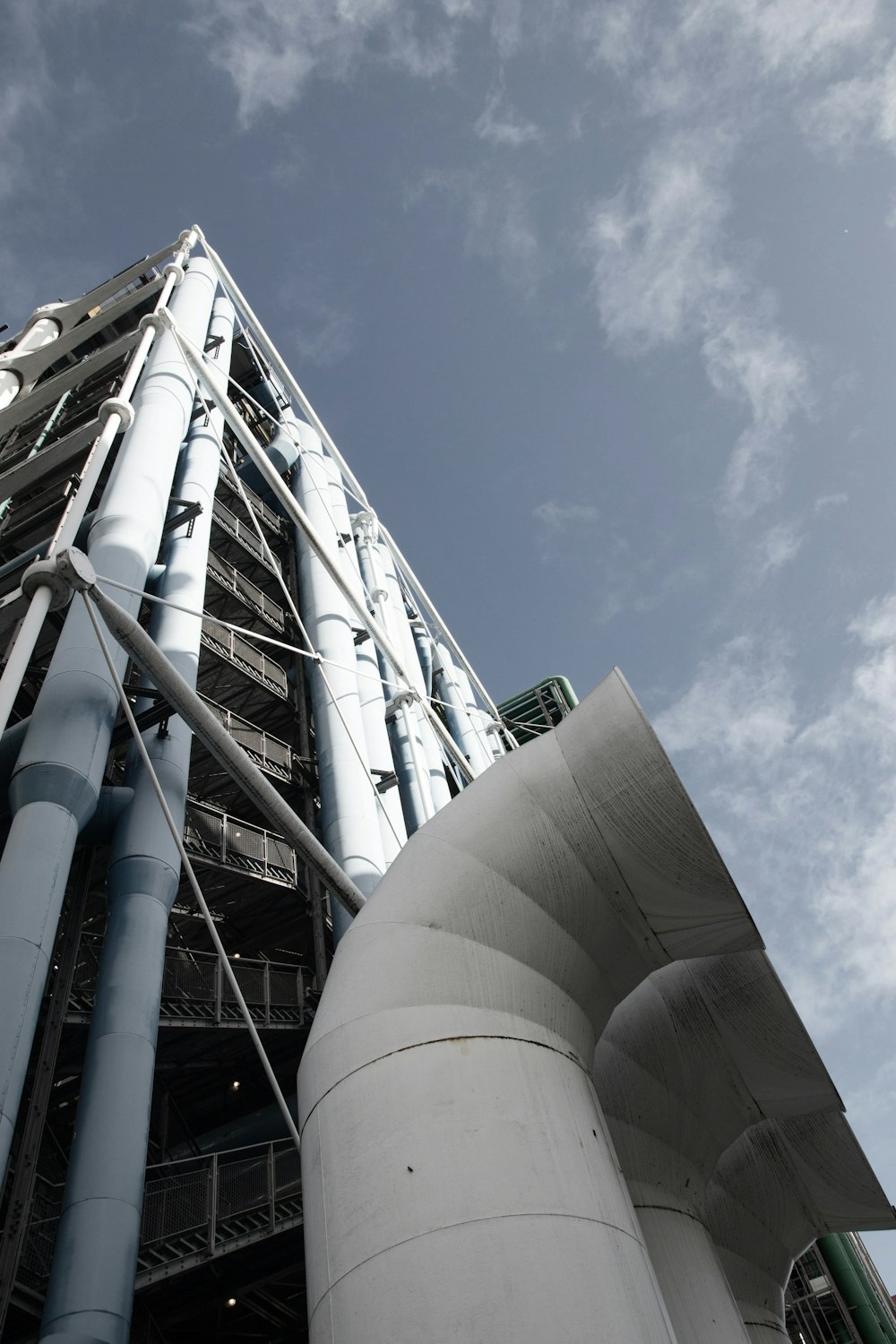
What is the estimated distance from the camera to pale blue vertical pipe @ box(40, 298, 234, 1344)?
706 cm

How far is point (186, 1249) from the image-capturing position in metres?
10.1

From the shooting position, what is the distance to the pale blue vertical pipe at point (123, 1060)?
7.06 m

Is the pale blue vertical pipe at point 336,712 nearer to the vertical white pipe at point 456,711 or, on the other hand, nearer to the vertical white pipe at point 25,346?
the vertical white pipe at point 25,346

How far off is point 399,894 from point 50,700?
6085 mm

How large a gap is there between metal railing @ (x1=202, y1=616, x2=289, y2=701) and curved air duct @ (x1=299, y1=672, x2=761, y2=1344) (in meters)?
13.0

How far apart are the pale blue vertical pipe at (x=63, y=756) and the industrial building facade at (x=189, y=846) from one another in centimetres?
3

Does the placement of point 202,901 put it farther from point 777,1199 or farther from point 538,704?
point 538,704

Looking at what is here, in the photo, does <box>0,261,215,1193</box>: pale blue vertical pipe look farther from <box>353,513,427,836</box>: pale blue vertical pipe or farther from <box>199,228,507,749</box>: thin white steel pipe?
<box>199,228,507,749</box>: thin white steel pipe

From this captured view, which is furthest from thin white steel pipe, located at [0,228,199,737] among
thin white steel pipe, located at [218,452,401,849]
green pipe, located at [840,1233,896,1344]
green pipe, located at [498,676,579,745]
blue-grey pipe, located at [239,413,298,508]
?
green pipe, located at [498,676,579,745]

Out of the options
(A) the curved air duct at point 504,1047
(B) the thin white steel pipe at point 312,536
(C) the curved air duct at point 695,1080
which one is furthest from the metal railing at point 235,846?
(A) the curved air duct at point 504,1047

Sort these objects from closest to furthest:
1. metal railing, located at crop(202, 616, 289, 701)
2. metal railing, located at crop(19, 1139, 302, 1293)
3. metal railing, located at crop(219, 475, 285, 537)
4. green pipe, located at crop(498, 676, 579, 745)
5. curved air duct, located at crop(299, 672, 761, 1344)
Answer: curved air duct, located at crop(299, 672, 761, 1344), metal railing, located at crop(19, 1139, 302, 1293), metal railing, located at crop(202, 616, 289, 701), metal railing, located at crop(219, 475, 285, 537), green pipe, located at crop(498, 676, 579, 745)

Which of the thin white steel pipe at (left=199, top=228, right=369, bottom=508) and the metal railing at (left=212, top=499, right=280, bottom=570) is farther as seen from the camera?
the thin white steel pipe at (left=199, top=228, right=369, bottom=508)

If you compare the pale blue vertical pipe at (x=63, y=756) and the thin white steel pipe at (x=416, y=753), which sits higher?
the thin white steel pipe at (x=416, y=753)

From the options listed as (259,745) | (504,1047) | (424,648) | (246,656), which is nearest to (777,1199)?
(504,1047)
